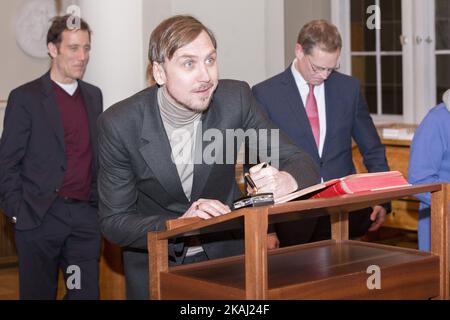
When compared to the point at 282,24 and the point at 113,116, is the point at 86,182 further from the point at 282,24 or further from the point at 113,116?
the point at 282,24

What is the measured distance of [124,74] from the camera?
5766mm

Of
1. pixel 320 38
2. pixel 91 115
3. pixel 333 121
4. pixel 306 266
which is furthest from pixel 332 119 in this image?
pixel 306 266

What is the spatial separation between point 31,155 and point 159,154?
1.98 meters

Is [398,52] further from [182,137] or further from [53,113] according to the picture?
[182,137]

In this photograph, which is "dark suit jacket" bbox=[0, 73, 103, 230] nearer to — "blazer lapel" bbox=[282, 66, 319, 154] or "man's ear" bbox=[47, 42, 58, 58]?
"man's ear" bbox=[47, 42, 58, 58]

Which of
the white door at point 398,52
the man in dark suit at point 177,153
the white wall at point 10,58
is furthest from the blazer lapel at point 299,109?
the white wall at point 10,58

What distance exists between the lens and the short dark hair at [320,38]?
14.2 ft

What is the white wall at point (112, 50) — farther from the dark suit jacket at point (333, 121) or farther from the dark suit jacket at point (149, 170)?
the dark suit jacket at point (149, 170)

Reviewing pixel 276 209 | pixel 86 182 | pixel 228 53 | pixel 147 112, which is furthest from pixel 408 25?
pixel 276 209

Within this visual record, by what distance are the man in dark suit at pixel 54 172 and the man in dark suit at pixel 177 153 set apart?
1.72 meters

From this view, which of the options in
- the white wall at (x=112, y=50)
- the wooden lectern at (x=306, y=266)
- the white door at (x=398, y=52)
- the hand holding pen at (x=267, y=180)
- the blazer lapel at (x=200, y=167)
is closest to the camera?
the wooden lectern at (x=306, y=266)

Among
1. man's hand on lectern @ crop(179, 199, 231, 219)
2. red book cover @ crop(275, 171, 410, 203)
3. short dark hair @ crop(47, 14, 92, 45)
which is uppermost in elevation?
short dark hair @ crop(47, 14, 92, 45)

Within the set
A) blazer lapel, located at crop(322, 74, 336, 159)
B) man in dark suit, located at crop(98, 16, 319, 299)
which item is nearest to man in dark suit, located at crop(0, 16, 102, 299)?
blazer lapel, located at crop(322, 74, 336, 159)

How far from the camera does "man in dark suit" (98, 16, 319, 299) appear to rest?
2.81 metres
